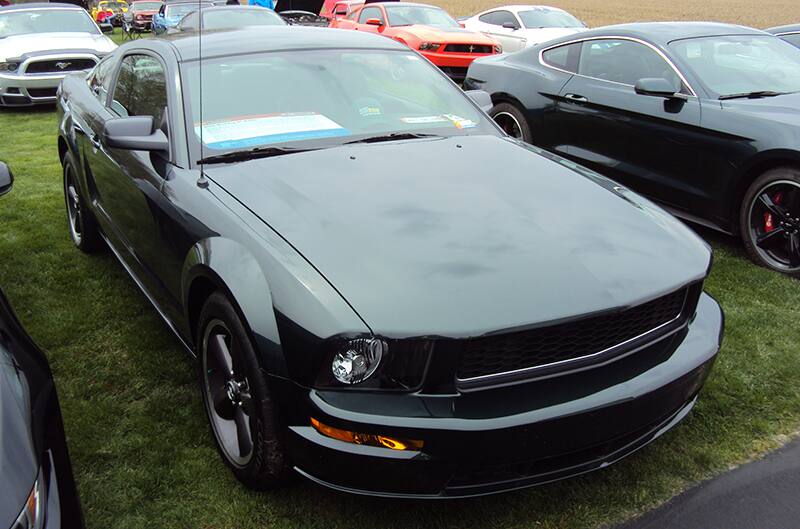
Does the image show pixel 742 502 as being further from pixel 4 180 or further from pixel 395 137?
pixel 4 180

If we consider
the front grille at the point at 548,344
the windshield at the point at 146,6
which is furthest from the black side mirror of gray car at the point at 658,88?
the windshield at the point at 146,6

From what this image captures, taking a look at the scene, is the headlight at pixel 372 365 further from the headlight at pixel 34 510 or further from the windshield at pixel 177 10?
the windshield at pixel 177 10

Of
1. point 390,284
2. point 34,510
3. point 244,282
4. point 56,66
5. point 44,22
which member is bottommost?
point 56,66

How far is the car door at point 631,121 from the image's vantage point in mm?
4660

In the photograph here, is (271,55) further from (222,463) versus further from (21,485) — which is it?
(21,485)

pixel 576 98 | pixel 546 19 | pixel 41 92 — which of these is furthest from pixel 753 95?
pixel 546 19

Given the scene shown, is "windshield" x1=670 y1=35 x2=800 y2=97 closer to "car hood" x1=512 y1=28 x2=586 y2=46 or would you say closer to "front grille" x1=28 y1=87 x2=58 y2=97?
"car hood" x1=512 y1=28 x2=586 y2=46

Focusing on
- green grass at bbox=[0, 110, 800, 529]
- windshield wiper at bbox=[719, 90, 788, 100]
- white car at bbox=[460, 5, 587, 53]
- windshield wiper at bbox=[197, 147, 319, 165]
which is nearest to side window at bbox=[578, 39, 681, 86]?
windshield wiper at bbox=[719, 90, 788, 100]

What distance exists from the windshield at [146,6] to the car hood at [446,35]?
18222mm

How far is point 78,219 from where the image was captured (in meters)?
Result: 4.64

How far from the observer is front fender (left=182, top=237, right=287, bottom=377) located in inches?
80.9

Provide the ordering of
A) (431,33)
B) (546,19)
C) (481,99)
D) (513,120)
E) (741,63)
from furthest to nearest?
(546,19) → (431,33) → (513,120) → (741,63) → (481,99)

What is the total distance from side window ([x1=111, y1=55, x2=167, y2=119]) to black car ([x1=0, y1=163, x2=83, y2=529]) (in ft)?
4.97

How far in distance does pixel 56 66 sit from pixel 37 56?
26 centimetres
